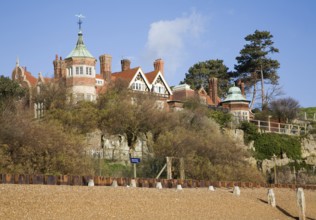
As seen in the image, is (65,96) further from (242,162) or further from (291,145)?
(291,145)

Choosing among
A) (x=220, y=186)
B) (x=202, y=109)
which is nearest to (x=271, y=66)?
(x=202, y=109)

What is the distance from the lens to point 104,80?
58.8 meters

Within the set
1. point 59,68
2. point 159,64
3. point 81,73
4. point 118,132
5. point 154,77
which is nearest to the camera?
point 118,132

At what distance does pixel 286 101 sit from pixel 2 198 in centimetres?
5872

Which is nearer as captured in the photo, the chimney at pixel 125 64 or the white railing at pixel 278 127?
the white railing at pixel 278 127

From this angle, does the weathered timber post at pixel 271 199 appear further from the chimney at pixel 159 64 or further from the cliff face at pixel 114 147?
the chimney at pixel 159 64

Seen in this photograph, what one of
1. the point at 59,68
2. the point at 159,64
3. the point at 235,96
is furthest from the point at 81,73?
the point at 235,96

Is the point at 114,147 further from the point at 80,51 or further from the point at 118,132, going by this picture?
the point at 80,51

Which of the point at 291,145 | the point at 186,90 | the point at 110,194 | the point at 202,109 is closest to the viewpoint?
the point at 110,194

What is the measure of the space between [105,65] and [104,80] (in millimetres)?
1854

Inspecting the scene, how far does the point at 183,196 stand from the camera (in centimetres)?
2592

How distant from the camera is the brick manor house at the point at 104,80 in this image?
2108 inches

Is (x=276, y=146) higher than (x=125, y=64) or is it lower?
lower

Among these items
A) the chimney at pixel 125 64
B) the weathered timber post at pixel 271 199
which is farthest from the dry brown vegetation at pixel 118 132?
the chimney at pixel 125 64
